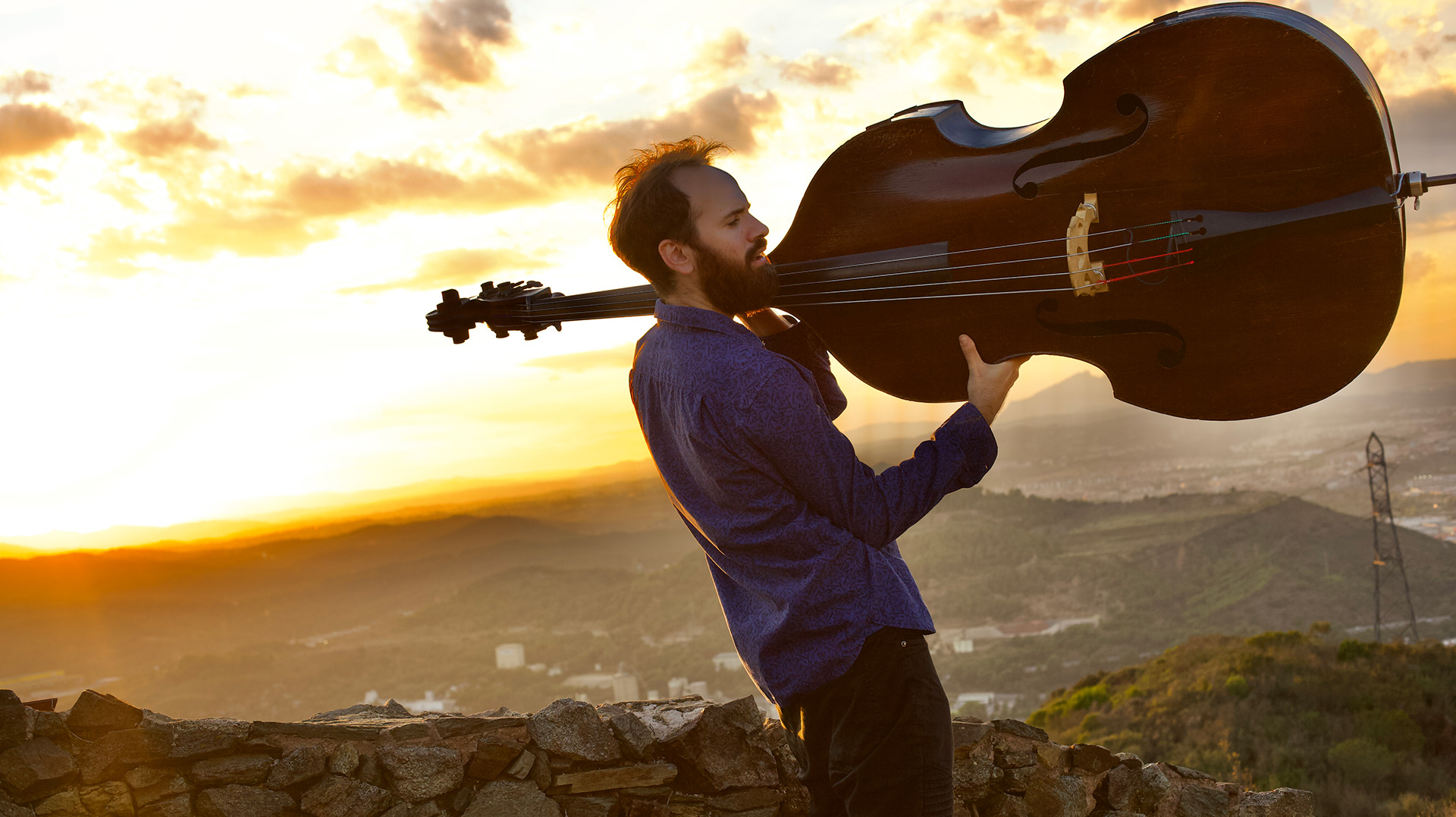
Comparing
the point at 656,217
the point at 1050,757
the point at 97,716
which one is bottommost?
the point at 1050,757

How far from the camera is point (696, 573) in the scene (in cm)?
4050

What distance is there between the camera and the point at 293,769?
290cm

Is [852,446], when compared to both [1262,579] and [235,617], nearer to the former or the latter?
[235,617]

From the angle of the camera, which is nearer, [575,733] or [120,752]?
[120,752]

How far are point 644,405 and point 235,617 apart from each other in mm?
38480

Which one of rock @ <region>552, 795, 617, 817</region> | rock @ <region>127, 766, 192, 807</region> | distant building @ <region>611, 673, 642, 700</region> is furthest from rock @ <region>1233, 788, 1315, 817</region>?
distant building @ <region>611, 673, 642, 700</region>

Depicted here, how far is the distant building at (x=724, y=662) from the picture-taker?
33.0 metres

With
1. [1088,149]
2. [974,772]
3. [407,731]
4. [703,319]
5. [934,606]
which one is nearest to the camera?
[703,319]

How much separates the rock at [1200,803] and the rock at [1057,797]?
46 centimetres

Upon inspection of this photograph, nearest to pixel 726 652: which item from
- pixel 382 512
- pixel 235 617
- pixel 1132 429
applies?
pixel 235 617

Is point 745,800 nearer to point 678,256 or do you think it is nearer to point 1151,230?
point 678,256

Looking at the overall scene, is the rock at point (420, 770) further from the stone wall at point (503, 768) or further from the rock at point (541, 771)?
the rock at point (541, 771)

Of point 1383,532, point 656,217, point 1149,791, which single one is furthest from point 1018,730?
point 1383,532

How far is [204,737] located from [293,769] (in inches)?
11.3
